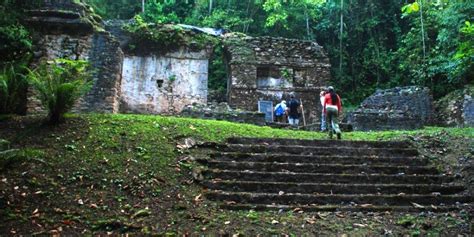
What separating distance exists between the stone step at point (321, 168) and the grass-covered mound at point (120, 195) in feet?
3.01

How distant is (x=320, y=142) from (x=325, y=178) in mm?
2010

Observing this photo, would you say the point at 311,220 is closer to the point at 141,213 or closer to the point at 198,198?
the point at 198,198

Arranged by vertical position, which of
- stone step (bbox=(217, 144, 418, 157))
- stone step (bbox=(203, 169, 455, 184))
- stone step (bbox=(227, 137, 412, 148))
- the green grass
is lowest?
stone step (bbox=(203, 169, 455, 184))

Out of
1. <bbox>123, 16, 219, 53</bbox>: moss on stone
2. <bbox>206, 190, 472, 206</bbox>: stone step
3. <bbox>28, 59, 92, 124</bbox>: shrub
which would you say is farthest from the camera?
<bbox>123, 16, 219, 53</bbox>: moss on stone

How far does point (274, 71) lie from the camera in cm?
2022

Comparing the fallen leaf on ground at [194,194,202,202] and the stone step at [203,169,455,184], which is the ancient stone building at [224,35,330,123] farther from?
the fallen leaf on ground at [194,194,202,202]

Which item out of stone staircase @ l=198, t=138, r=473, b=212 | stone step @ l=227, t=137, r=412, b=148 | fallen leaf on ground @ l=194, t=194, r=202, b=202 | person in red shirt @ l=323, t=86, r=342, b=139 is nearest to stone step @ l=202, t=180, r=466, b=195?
stone staircase @ l=198, t=138, r=473, b=212

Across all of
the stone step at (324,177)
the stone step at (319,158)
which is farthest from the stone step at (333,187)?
the stone step at (319,158)

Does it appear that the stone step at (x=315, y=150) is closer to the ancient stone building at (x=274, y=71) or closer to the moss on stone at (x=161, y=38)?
the moss on stone at (x=161, y=38)

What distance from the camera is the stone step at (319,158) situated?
8.31m

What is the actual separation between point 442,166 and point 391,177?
1.34 metres

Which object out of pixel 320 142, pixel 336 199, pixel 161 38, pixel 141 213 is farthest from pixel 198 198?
pixel 161 38

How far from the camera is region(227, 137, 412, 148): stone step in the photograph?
9.33 meters

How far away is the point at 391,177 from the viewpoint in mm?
7758
